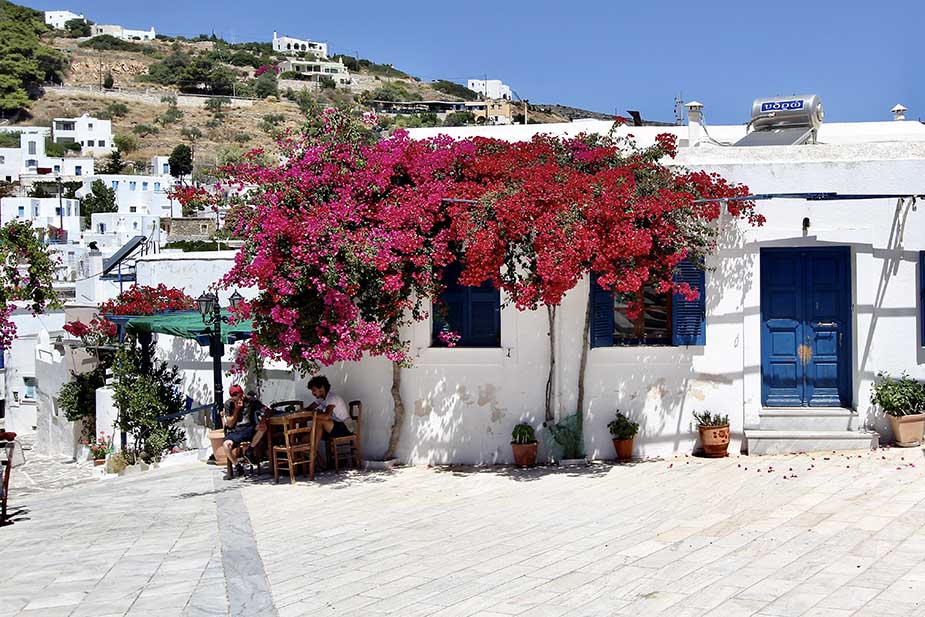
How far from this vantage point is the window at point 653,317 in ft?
38.5

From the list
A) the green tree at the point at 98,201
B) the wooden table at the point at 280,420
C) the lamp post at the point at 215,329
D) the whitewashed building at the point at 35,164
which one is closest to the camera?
the wooden table at the point at 280,420

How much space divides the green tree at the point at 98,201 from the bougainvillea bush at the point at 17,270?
174ft

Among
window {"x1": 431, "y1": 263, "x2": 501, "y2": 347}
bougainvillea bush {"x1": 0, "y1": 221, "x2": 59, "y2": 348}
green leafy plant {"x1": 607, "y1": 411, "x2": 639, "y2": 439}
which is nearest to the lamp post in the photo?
bougainvillea bush {"x1": 0, "y1": 221, "x2": 59, "y2": 348}

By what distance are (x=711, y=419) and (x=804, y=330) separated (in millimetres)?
1535

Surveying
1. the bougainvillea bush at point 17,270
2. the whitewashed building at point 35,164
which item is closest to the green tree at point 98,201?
the whitewashed building at point 35,164

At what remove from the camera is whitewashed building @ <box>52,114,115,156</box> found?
11119 cm

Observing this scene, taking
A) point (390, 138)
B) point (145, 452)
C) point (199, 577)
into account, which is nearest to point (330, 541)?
point (199, 577)

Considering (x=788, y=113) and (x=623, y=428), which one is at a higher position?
(x=788, y=113)

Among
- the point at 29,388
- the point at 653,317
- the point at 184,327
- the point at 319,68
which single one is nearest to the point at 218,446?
the point at 184,327

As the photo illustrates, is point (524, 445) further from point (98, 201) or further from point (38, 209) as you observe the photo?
point (98, 201)

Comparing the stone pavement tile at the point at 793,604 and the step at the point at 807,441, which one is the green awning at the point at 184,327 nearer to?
the step at the point at 807,441

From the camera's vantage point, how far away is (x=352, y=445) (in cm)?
1221

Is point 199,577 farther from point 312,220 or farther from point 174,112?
point 174,112

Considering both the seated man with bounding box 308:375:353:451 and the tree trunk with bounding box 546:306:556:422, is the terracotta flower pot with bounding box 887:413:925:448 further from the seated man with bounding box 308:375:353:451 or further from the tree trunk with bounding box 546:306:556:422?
the seated man with bounding box 308:375:353:451
